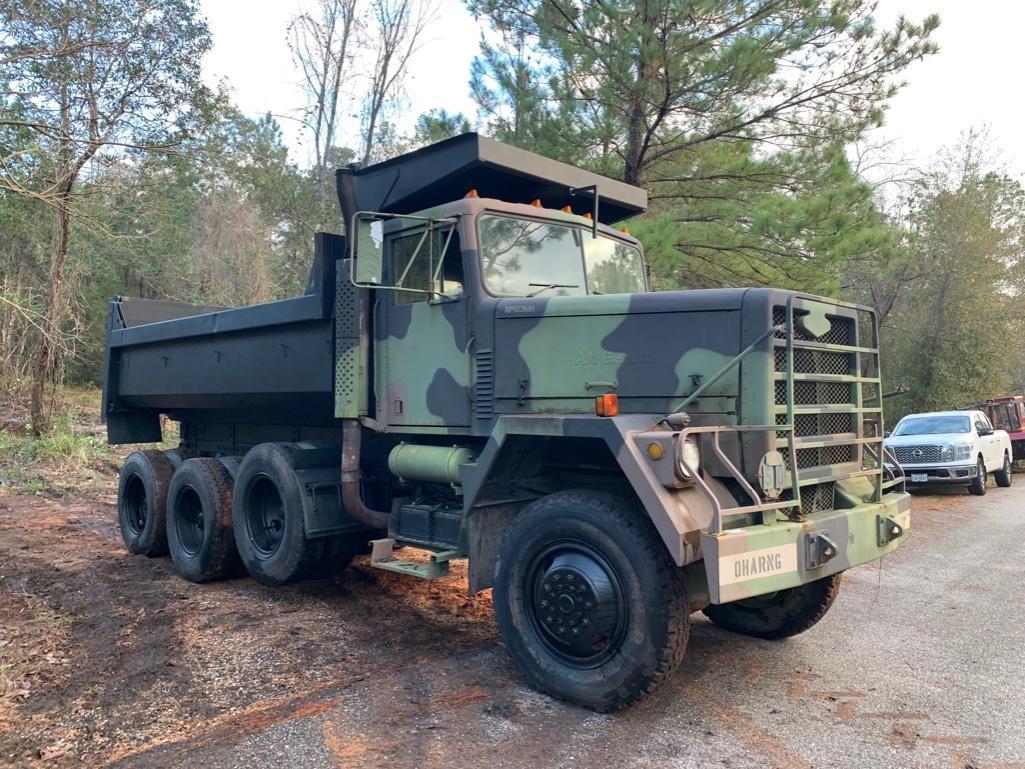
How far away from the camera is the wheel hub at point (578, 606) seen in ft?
12.2

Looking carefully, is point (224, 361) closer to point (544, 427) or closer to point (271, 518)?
point (271, 518)

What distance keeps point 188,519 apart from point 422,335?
11.0ft

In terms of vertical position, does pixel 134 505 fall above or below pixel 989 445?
below

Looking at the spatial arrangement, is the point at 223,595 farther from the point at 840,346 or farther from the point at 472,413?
the point at 840,346

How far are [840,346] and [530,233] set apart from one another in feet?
6.57

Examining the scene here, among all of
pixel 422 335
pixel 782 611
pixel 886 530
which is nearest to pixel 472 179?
pixel 422 335

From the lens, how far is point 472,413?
480 centimetres

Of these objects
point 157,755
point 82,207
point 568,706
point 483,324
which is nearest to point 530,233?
point 483,324

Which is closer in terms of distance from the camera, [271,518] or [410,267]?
[410,267]

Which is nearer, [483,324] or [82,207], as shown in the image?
[483,324]

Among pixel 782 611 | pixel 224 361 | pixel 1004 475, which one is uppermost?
pixel 224 361

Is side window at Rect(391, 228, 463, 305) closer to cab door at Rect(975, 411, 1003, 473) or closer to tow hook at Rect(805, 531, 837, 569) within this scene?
tow hook at Rect(805, 531, 837, 569)

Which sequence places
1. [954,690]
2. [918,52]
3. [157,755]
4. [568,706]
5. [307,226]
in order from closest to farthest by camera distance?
[157,755] < [568,706] < [954,690] < [918,52] < [307,226]

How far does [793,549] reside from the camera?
367 centimetres
